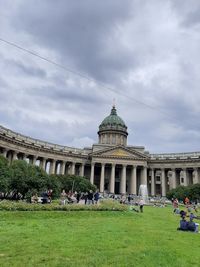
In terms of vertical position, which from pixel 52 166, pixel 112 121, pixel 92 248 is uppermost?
pixel 112 121

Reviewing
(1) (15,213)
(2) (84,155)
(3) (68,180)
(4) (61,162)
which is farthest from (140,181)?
(1) (15,213)

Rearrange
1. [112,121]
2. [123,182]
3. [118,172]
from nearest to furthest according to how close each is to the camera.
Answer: [123,182] < [118,172] < [112,121]

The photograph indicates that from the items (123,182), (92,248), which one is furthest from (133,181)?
(92,248)

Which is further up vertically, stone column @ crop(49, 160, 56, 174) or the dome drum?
the dome drum

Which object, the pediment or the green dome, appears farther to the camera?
the green dome

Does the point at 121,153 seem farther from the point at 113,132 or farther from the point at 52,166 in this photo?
the point at 52,166

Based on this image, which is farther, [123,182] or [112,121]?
[112,121]

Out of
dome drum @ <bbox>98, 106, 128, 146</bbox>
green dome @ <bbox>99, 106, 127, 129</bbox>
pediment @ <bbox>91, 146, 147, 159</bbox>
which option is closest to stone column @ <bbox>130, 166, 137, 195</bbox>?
pediment @ <bbox>91, 146, 147, 159</bbox>

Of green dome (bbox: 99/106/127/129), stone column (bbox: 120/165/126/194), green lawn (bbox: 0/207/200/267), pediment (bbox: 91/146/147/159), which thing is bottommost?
green lawn (bbox: 0/207/200/267)

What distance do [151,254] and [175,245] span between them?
240 centimetres

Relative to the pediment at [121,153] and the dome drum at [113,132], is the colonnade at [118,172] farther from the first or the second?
the dome drum at [113,132]

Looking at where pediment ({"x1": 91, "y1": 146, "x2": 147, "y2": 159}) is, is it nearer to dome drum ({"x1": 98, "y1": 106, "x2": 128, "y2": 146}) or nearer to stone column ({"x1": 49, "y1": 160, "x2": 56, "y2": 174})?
dome drum ({"x1": 98, "y1": 106, "x2": 128, "y2": 146})

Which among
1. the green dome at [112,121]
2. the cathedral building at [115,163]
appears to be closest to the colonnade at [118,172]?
the cathedral building at [115,163]

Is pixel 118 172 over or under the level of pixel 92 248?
over
